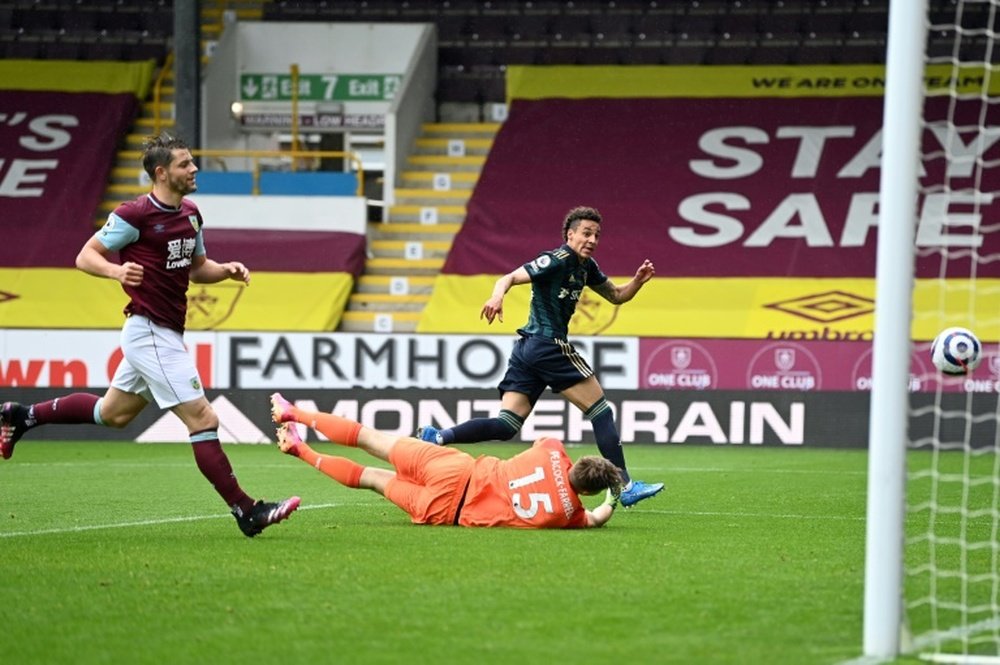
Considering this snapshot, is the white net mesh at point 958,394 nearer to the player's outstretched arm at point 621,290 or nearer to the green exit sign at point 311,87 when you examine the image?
the player's outstretched arm at point 621,290

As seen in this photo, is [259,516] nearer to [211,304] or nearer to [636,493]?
[636,493]

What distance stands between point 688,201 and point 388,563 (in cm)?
1821

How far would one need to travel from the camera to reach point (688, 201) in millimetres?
24875

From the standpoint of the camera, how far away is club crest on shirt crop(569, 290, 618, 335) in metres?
22.2

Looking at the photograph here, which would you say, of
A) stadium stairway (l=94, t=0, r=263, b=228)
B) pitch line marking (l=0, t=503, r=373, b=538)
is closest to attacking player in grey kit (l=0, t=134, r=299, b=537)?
pitch line marking (l=0, t=503, r=373, b=538)

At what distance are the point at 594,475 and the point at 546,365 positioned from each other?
1.86 m

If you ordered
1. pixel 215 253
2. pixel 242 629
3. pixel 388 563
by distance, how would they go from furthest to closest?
pixel 215 253 → pixel 388 563 → pixel 242 629

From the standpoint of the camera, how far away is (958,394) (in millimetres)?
18234

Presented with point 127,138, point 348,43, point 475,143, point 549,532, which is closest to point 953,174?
point 475,143

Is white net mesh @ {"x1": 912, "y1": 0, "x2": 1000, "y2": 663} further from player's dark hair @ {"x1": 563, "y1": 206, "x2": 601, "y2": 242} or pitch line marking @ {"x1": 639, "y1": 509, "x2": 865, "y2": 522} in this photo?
player's dark hair @ {"x1": 563, "y1": 206, "x2": 601, "y2": 242}

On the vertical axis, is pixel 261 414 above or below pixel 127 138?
below

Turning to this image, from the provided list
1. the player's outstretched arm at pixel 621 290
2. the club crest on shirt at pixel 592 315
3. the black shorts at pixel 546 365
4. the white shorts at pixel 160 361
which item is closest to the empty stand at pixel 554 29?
the club crest on shirt at pixel 592 315

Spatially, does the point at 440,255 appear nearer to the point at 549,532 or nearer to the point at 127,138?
the point at 127,138

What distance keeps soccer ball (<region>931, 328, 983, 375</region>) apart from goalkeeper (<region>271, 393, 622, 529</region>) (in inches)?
155
